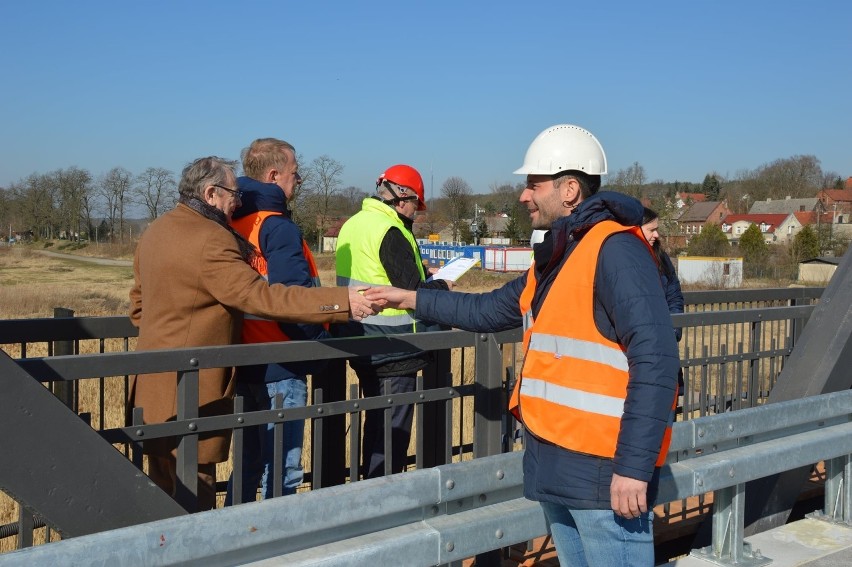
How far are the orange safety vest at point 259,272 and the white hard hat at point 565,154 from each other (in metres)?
1.47

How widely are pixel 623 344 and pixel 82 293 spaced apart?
3514 cm

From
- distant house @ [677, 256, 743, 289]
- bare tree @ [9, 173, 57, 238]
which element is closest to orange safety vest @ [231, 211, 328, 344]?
distant house @ [677, 256, 743, 289]

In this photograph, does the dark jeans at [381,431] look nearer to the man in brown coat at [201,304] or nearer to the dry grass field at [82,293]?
the dry grass field at [82,293]

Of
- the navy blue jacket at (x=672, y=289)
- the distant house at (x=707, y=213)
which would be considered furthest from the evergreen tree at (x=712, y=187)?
the navy blue jacket at (x=672, y=289)

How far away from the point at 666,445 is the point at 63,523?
178 centimetres

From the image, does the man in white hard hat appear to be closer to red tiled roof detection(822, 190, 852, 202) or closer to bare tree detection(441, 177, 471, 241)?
bare tree detection(441, 177, 471, 241)

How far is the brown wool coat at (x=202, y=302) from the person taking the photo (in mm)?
3285

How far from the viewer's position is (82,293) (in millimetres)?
34656

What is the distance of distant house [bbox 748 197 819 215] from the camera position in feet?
354

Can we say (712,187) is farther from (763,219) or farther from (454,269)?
(454,269)

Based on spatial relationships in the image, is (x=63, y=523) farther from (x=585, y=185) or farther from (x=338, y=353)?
(x=585, y=185)

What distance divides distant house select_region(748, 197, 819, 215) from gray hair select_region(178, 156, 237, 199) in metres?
109

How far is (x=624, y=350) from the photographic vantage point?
98.7 inches

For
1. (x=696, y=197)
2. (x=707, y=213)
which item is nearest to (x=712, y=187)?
(x=696, y=197)
